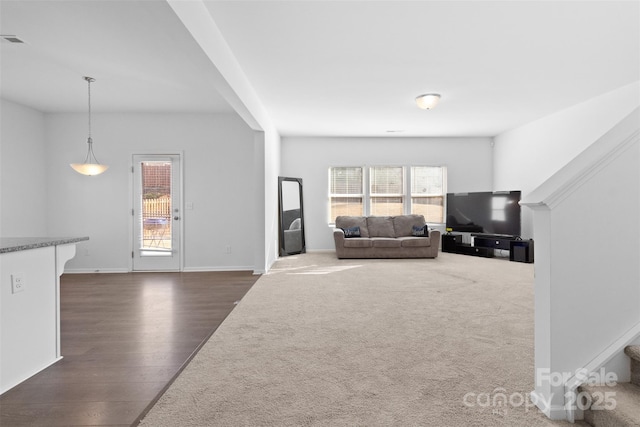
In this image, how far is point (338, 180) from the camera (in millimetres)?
8445

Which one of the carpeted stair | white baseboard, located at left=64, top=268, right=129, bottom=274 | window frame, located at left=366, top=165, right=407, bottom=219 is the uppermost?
window frame, located at left=366, top=165, right=407, bottom=219

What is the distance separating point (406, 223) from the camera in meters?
7.92

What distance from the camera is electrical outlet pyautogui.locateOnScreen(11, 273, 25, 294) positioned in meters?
2.25

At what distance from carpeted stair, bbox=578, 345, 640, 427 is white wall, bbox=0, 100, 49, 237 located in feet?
22.9

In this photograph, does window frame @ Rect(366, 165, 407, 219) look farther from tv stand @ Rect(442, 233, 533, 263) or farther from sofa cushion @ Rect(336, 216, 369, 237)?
tv stand @ Rect(442, 233, 533, 263)

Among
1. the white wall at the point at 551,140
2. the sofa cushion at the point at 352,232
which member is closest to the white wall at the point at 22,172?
the sofa cushion at the point at 352,232

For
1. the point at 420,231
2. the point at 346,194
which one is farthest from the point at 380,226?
the point at 346,194

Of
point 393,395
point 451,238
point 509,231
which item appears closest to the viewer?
point 393,395

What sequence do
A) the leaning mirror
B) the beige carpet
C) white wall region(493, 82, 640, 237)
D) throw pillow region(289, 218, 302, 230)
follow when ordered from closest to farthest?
the beige carpet, white wall region(493, 82, 640, 237), the leaning mirror, throw pillow region(289, 218, 302, 230)

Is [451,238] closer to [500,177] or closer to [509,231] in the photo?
[509,231]

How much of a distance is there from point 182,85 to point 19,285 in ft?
10.7

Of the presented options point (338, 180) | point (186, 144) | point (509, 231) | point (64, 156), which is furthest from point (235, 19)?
point (509, 231)

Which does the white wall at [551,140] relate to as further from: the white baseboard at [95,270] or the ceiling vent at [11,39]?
the white baseboard at [95,270]

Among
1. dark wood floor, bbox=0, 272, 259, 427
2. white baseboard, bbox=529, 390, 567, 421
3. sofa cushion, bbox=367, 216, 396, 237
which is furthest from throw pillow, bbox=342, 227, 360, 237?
white baseboard, bbox=529, 390, 567, 421
